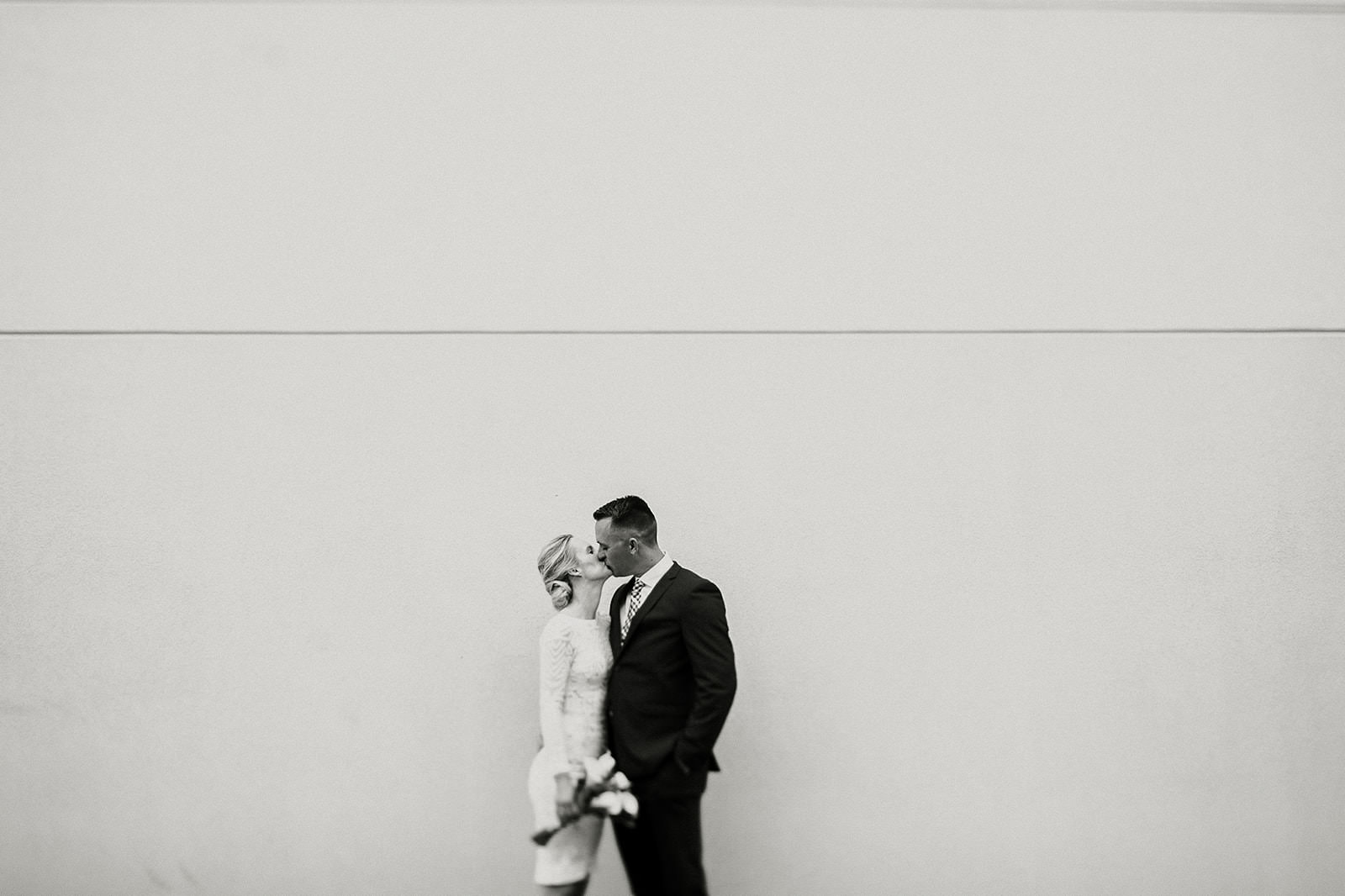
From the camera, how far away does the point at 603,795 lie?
10.1 feet

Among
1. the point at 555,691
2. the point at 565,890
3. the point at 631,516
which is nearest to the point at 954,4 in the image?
the point at 631,516

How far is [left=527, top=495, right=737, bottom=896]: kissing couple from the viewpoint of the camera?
10.2 feet

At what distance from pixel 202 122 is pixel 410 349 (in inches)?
56.2

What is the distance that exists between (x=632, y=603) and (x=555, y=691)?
1.41 ft

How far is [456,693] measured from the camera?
3.97 meters

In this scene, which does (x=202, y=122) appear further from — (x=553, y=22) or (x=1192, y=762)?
(x=1192, y=762)

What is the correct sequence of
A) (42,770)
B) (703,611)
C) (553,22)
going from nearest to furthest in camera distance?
(703,611) < (42,770) < (553,22)

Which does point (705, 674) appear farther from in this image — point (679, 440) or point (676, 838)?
point (679, 440)

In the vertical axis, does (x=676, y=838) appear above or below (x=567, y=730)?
below

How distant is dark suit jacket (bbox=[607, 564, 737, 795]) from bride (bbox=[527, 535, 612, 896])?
89 mm

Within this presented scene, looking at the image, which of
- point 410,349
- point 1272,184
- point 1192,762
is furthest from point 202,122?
point 1192,762

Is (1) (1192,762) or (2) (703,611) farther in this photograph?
(1) (1192,762)

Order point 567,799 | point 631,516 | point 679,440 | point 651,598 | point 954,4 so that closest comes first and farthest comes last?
1. point 567,799
2. point 651,598
3. point 631,516
4. point 679,440
5. point 954,4

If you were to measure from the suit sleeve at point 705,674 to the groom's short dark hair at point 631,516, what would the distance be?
0.96 feet
